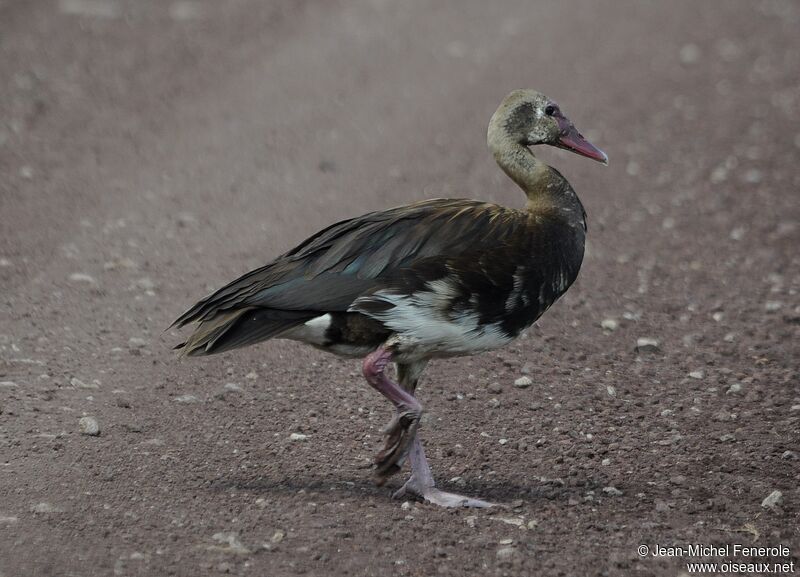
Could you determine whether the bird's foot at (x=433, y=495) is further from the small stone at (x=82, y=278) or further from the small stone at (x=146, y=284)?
the small stone at (x=82, y=278)

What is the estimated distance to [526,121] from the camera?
246 inches

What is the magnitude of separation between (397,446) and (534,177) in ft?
4.87

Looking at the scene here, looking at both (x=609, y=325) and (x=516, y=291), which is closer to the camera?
(x=516, y=291)

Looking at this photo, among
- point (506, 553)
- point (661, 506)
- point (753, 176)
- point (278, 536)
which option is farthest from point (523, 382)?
point (753, 176)

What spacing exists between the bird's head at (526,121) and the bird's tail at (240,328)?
1.44 meters

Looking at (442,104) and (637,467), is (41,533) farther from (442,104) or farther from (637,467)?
(442,104)

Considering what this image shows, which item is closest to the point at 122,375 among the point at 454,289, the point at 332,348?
the point at 332,348

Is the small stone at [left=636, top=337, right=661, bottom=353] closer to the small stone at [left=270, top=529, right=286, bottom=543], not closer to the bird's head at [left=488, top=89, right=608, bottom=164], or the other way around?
the bird's head at [left=488, top=89, right=608, bottom=164]

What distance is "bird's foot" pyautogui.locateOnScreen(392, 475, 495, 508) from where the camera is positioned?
217 inches

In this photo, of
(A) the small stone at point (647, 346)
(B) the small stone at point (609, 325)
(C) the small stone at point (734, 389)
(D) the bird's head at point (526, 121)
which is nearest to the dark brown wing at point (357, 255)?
(D) the bird's head at point (526, 121)

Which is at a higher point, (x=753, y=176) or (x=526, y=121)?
(x=526, y=121)

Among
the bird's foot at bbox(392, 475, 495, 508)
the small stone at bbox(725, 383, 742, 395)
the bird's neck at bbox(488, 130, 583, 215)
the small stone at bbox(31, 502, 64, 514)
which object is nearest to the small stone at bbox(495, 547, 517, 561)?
the bird's foot at bbox(392, 475, 495, 508)

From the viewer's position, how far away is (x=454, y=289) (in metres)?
5.50

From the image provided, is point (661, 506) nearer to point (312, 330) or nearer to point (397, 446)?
point (397, 446)
